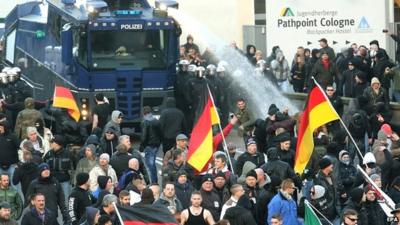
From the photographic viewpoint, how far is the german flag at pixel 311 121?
82.4ft

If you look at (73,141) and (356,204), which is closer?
(356,204)

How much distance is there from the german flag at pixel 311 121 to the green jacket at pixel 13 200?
3946mm

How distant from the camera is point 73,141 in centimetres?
3020

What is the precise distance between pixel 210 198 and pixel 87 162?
3.14 m

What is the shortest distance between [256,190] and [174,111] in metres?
6.03

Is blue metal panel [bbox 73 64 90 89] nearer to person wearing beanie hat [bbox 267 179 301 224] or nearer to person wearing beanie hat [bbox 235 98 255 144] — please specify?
person wearing beanie hat [bbox 235 98 255 144]

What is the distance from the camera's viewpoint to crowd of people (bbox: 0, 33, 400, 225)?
2369 centimetres

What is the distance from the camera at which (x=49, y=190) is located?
2519 cm

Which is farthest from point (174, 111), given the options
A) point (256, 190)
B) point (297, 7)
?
point (297, 7)

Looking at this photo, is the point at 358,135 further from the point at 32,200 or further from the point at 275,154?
the point at 32,200

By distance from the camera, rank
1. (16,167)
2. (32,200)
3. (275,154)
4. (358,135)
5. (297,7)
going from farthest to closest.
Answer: (297,7)
(358,135)
(16,167)
(275,154)
(32,200)

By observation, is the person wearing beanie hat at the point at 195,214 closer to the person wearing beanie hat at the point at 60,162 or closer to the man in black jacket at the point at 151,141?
the person wearing beanie hat at the point at 60,162

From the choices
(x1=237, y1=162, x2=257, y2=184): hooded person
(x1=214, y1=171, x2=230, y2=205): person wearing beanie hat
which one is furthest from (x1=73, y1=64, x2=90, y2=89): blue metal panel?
(x1=214, y1=171, x2=230, y2=205): person wearing beanie hat

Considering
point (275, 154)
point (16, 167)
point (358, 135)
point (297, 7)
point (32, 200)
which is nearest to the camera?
point (32, 200)
